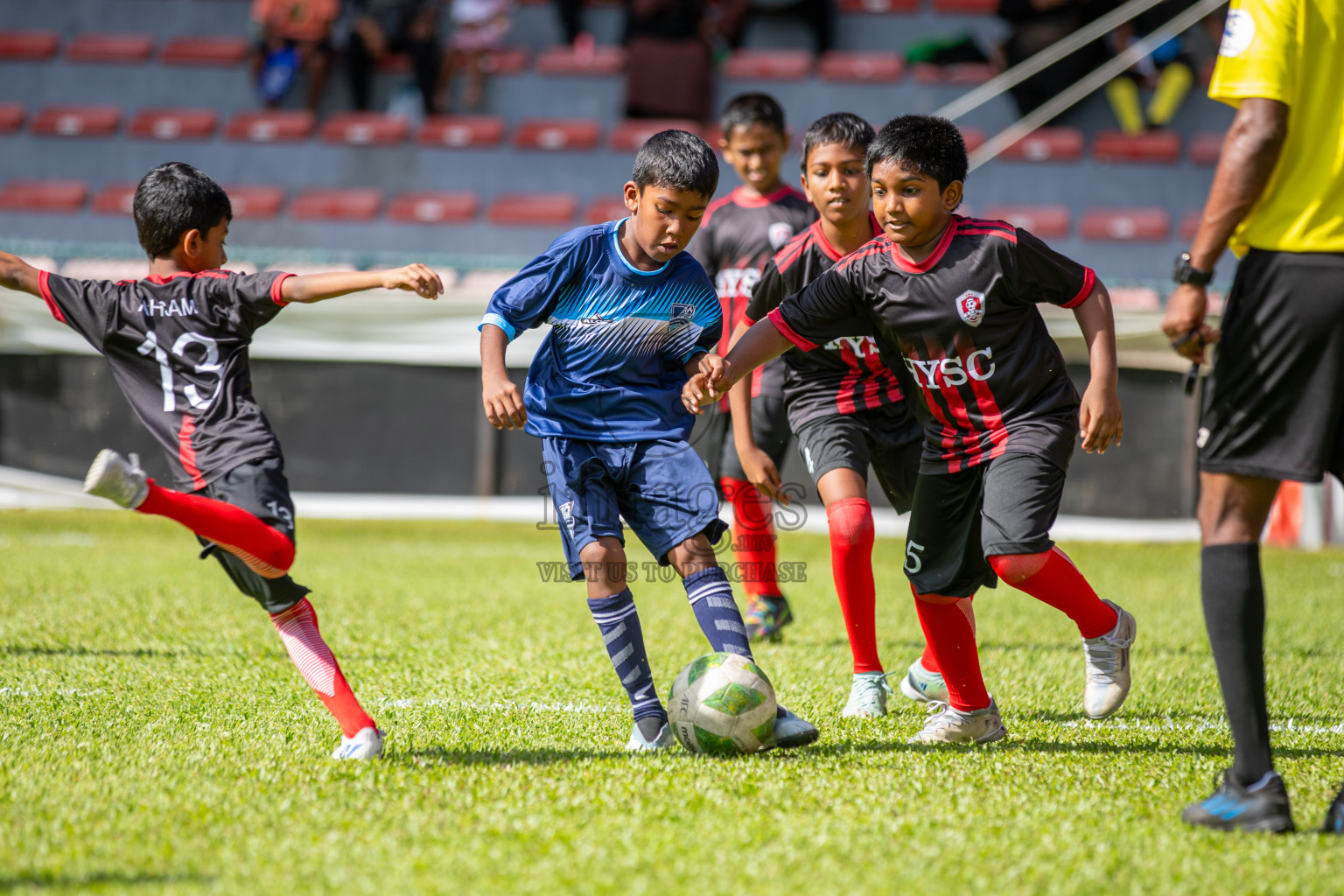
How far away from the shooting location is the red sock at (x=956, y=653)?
139 inches

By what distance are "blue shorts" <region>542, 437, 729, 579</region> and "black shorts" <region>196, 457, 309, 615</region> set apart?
0.75 meters

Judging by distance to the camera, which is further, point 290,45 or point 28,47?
point 28,47

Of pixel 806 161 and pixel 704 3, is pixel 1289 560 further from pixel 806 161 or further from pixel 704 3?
pixel 704 3

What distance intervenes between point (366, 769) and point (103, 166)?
13983 millimetres

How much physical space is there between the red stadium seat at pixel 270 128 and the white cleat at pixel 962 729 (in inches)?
523

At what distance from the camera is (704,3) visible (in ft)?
48.9

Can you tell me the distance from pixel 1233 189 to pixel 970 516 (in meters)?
1.25

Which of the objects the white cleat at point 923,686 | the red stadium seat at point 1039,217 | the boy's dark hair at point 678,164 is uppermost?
the red stadium seat at point 1039,217

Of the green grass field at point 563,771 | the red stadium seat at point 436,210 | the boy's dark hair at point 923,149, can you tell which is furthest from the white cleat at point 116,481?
the red stadium seat at point 436,210

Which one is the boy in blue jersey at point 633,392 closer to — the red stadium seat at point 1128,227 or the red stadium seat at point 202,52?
the red stadium seat at point 1128,227

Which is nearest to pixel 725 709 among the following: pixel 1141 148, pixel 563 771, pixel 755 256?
pixel 563 771

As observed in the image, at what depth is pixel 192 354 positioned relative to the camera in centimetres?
334

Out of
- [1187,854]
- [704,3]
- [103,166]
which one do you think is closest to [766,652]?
[1187,854]

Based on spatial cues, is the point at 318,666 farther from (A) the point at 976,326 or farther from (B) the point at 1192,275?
(B) the point at 1192,275
